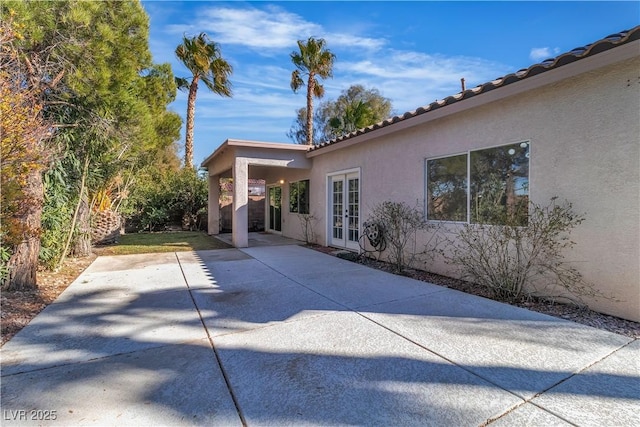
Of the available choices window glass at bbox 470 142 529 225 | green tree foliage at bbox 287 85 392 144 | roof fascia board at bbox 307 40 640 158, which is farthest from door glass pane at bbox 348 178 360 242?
green tree foliage at bbox 287 85 392 144

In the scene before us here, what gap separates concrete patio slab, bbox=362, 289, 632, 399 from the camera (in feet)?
9.12

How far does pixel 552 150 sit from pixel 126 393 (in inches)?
233

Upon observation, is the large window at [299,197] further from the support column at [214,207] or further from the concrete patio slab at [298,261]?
the support column at [214,207]

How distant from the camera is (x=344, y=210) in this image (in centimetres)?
979

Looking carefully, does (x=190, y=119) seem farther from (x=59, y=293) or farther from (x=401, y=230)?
(x=401, y=230)

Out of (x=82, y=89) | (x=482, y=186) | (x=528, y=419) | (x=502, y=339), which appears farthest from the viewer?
(x=82, y=89)

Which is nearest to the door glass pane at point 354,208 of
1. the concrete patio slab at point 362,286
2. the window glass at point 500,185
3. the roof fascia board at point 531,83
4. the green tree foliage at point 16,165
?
the roof fascia board at point 531,83

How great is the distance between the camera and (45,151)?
15.4 feet

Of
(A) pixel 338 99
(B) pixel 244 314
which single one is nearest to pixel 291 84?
(A) pixel 338 99

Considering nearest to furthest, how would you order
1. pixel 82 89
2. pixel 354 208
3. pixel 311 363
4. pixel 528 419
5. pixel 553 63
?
pixel 528 419
pixel 311 363
pixel 553 63
pixel 82 89
pixel 354 208

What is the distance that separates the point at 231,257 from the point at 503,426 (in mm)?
7319

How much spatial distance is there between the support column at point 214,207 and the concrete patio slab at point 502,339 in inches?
445

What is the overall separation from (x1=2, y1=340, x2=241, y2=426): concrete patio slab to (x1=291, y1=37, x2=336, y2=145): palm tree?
16.1 m

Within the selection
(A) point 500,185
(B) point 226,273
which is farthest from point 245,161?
(A) point 500,185
